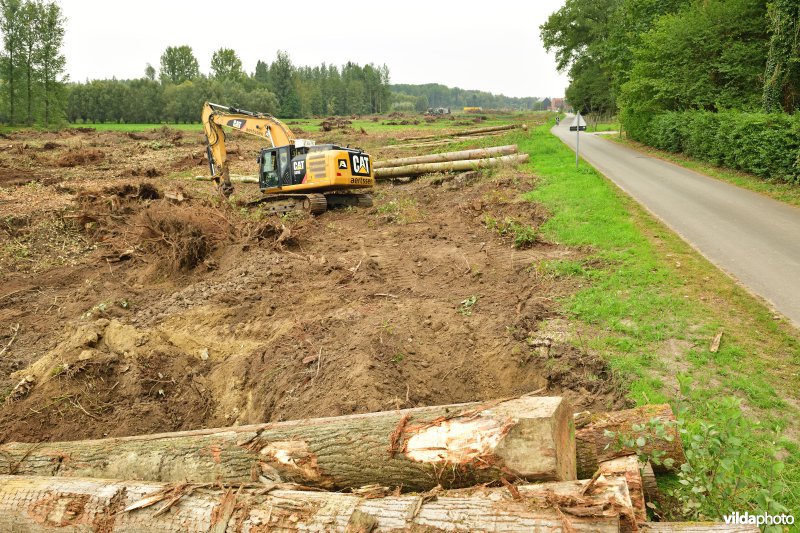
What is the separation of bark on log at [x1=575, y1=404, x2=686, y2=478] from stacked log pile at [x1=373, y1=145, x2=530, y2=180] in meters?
17.7

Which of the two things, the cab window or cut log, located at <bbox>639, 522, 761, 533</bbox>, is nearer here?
cut log, located at <bbox>639, 522, 761, 533</bbox>

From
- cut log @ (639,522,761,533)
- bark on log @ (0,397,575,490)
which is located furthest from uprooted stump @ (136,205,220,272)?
cut log @ (639,522,761,533)

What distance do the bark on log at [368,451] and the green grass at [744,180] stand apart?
14.4 meters

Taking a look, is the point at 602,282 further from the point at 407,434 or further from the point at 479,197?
the point at 479,197

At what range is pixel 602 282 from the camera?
8305 millimetres

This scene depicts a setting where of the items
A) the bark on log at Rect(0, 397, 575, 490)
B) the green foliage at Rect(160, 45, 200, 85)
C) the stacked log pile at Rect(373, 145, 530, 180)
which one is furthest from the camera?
the green foliage at Rect(160, 45, 200, 85)

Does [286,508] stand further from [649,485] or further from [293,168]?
[293,168]

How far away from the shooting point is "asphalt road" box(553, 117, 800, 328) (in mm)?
8445

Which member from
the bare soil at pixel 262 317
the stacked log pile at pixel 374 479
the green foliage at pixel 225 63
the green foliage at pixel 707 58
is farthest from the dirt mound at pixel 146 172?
the green foliage at pixel 225 63

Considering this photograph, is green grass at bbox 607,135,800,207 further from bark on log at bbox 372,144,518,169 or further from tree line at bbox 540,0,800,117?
bark on log at bbox 372,144,518,169

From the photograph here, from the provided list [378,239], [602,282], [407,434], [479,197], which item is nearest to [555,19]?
[479,197]

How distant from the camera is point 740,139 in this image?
18750 millimetres

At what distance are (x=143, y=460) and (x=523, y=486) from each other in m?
3.30

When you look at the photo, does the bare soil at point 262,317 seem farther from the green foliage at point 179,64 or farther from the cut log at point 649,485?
the green foliage at point 179,64
